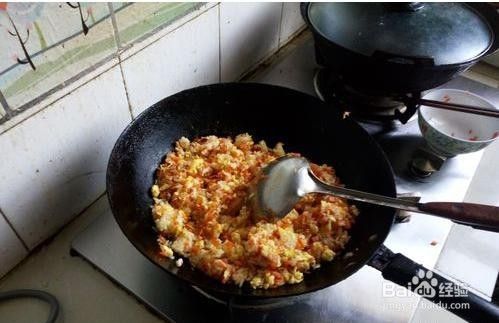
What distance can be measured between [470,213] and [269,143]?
465mm

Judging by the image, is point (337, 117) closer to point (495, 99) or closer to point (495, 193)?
point (495, 193)

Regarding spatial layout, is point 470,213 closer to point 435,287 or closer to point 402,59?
point 435,287

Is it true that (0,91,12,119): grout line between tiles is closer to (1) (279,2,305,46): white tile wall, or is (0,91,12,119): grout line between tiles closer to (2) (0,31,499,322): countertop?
(2) (0,31,499,322): countertop

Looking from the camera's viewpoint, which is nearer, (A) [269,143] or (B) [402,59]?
(B) [402,59]

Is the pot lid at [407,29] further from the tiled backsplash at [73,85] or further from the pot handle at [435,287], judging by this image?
the pot handle at [435,287]

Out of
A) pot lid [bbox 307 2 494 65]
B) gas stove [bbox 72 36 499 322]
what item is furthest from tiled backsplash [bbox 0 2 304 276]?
pot lid [bbox 307 2 494 65]

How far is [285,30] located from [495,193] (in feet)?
2.55

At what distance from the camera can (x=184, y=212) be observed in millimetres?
761

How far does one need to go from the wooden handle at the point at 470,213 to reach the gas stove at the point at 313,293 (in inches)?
6.8

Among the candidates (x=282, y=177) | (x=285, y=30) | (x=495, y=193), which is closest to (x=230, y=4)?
(x=285, y=30)

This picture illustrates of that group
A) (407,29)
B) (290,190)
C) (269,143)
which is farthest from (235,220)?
(407,29)

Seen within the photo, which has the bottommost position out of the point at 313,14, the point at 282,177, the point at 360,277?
the point at 360,277

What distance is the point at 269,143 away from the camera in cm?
96

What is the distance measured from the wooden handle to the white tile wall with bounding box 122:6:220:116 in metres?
0.60
